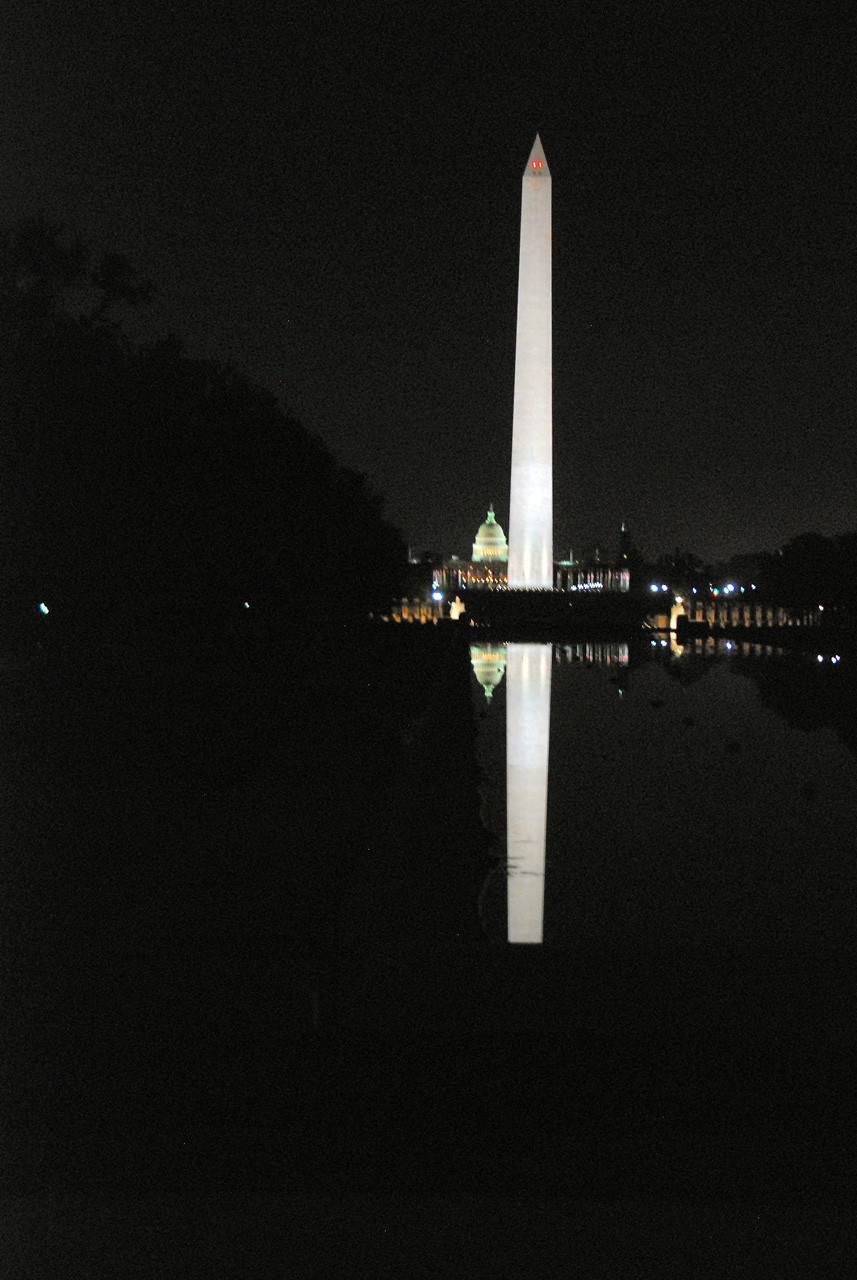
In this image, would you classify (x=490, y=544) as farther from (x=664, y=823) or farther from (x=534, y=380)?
(x=664, y=823)

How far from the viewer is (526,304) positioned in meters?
71.1

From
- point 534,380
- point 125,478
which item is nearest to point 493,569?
point 534,380

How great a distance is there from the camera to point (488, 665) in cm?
5253

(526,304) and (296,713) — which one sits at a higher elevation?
(526,304)

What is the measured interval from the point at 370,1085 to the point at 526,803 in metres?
13.8

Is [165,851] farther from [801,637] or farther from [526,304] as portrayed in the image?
[801,637]

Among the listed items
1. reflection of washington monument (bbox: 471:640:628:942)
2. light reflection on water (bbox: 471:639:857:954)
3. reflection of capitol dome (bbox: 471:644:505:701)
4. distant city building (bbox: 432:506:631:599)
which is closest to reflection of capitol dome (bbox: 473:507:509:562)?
distant city building (bbox: 432:506:631:599)

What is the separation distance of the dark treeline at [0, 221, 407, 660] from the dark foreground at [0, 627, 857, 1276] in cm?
1246

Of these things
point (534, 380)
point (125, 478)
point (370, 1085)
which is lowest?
point (370, 1085)

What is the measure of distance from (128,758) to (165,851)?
6.52 meters

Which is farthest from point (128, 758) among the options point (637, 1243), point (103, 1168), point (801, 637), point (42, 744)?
point (801, 637)

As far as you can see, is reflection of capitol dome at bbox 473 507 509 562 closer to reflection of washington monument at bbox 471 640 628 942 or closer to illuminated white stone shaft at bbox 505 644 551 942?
reflection of washington monument at bbox 471 640 628 942

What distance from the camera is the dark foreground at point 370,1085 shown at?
4430 millimetres

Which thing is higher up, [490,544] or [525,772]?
[490,544]
